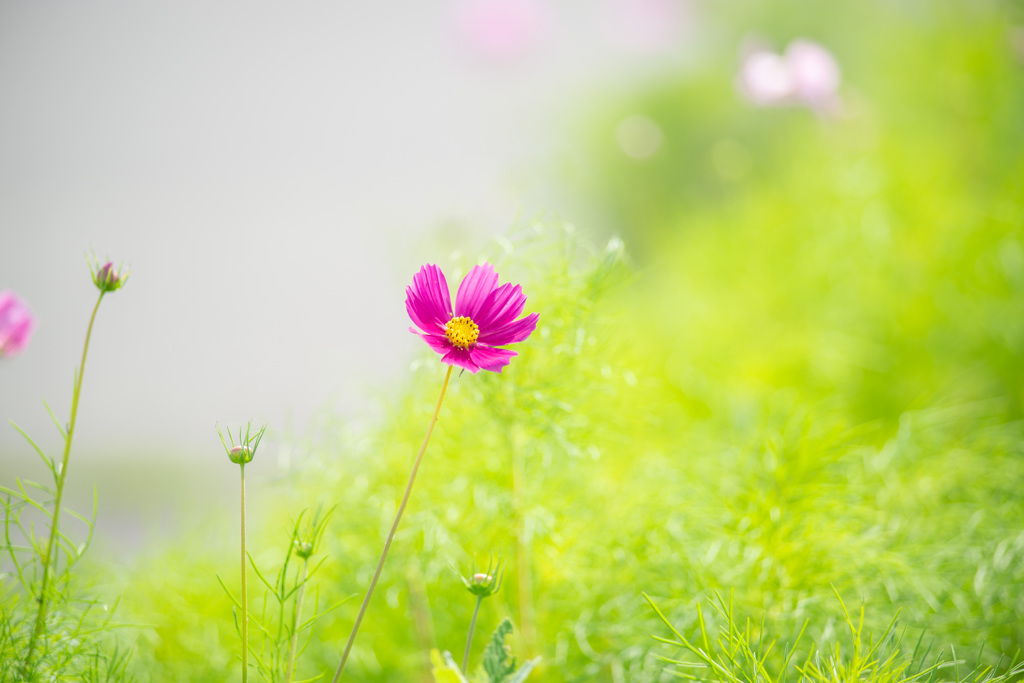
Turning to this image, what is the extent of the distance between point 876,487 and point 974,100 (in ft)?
2.08

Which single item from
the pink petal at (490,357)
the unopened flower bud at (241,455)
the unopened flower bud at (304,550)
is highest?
the pink petal at (490,357)

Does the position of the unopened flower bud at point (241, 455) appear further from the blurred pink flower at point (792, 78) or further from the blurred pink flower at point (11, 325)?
the blurred pink flower at point (792, 78)

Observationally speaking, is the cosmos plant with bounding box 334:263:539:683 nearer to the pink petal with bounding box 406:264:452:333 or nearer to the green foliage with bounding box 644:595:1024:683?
the pink petal with bounding box 406:264:452:333

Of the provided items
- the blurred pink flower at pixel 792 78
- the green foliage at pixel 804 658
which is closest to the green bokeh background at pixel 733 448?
the green foliage at pixel 804 658

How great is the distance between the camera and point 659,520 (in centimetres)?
43

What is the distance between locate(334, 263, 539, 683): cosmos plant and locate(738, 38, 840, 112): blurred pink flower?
0.60 metres

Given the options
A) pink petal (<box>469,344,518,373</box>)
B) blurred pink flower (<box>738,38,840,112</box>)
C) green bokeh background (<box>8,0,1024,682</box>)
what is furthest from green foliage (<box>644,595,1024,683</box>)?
blurred pink flower (<box>738,38,840,112</box>)

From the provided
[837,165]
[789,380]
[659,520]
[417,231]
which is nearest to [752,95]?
[837,165]

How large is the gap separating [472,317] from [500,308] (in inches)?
0.5

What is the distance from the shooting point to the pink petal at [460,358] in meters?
0.23

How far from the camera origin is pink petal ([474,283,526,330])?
246 mm

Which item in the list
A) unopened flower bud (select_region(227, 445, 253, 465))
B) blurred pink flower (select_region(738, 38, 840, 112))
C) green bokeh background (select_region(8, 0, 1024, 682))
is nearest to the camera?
unopened flower bud (select_region(227, 445, 253, 465))

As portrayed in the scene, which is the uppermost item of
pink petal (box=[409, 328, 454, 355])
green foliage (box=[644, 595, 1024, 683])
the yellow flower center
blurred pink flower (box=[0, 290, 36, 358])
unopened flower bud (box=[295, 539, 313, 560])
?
blurred pink flower (box=[0, 290, 36, 358])

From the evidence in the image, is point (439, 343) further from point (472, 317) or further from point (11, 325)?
point (11, 325)
